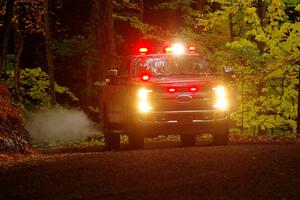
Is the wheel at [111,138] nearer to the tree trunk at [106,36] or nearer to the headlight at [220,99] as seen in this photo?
the headlight at [220,99]

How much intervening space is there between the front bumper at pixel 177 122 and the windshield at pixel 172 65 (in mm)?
1258

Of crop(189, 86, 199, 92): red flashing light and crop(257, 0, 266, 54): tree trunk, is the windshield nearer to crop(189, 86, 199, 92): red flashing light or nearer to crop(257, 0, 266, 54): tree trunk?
crop(189, 86, 199, 92): red flashing light

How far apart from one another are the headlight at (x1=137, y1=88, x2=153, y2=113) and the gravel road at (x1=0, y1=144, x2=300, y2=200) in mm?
1823

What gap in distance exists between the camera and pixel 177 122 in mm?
13430

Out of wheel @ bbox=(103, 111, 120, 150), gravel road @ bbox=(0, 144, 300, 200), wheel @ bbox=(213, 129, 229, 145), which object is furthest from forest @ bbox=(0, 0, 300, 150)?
gravel road @ bbox=(0, 144, 300, 200)

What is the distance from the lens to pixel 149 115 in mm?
13477

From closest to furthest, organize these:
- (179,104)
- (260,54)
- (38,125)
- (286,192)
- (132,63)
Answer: (286,192) → (179,104) → (132,63) → (260,54) → (38,125)

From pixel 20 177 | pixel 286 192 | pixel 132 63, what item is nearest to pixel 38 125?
pixel 132 63

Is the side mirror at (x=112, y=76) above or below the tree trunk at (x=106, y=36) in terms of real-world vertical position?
below

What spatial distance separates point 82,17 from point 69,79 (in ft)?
13.2

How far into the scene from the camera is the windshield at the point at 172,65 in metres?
14.5

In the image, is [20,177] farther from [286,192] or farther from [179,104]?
[179,104]

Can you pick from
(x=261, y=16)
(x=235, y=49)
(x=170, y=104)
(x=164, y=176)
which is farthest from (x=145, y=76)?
(x=261, y=16)

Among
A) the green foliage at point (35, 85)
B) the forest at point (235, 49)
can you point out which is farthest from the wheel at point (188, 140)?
the green foliage at point (35, 85)
